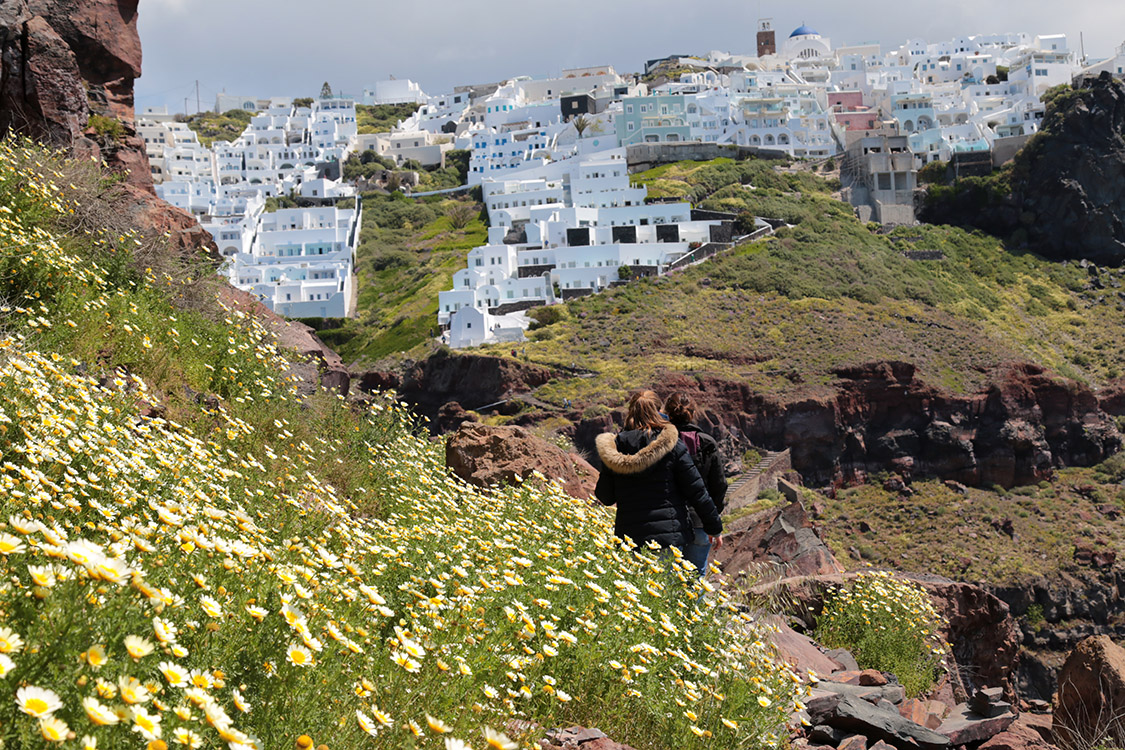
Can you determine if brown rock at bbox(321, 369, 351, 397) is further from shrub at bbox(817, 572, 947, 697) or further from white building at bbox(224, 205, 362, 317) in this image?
white building at bbox(224, 205, 362, 317)

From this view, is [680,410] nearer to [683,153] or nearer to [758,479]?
[758,479]

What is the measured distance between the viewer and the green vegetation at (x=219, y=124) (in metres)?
98.4

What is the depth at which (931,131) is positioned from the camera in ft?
211

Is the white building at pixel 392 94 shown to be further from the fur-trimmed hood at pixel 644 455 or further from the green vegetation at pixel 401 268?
the fur-trimmed hood at pixel 644 455

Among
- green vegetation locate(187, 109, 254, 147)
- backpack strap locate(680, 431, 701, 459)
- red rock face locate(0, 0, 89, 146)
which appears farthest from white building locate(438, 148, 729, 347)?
green vegetation locate(187, 109, 254, 147)

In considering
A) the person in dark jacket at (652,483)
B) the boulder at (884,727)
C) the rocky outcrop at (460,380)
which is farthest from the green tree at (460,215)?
the boulder at (884,727)

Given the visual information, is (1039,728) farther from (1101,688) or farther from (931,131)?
(931,131)

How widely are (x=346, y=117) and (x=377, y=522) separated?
9242 centimetres

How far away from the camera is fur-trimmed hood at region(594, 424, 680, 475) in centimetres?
550

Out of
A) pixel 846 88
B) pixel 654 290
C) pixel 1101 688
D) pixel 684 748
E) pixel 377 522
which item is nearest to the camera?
pixel 684 748

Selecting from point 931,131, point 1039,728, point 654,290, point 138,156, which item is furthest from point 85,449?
point 931,131

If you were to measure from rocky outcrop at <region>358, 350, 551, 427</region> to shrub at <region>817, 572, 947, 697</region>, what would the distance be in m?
29.3

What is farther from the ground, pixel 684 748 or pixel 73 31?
pixel 73 31

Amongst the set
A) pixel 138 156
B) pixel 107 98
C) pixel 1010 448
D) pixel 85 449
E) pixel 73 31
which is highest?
pixel 73 31
